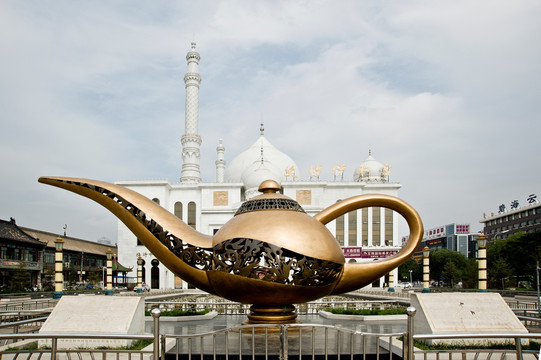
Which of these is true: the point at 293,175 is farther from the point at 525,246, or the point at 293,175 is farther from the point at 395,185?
the point at 525,246

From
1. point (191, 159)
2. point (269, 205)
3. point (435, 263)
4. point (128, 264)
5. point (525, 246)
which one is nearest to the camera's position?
point (269, 205)

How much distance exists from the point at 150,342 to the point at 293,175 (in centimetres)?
3793

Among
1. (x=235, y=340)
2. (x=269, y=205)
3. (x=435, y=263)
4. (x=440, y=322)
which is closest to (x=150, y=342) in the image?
(x=235, y=340)

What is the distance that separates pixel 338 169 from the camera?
45.3 metres

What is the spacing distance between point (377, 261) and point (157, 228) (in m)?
3.69

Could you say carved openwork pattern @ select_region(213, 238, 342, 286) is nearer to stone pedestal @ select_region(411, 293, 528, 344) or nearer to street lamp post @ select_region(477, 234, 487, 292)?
stone pedestal @ select_region(411, 293, 528, 344)

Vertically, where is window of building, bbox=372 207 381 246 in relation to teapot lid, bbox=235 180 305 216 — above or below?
below

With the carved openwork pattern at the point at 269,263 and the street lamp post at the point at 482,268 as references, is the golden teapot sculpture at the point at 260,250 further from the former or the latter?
the street lamp post at the point at 482,268

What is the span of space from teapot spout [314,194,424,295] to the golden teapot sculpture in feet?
0.05

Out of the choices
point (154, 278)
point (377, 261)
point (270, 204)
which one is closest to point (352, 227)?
point (154, 278)

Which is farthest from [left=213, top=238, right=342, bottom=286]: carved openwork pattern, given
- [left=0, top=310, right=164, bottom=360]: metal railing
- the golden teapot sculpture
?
[left=0, top=310, right=164, bottom=360]: metal railing

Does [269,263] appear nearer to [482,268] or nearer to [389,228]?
[482,268]

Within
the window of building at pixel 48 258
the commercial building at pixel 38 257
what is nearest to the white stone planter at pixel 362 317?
the commercial building at pixel 38 257

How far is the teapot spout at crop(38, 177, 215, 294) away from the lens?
7.01m
